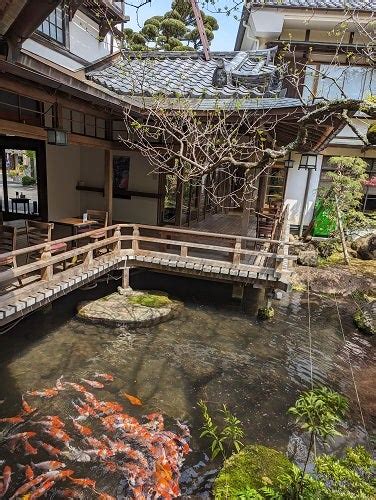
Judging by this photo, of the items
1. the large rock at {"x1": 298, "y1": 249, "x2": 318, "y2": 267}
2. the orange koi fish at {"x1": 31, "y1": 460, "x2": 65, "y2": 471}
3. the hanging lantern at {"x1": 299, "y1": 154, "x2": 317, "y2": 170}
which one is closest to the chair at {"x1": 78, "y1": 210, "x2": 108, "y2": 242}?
the orange koi fish at {"x1": 31, "y1": 460, "x2": 65, "y2": 471}

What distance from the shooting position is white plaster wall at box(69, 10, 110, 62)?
37.6 feet

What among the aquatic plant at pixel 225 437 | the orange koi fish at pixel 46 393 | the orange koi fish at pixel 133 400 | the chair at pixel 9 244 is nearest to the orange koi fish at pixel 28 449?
the orange koi fish at pixel 46 393

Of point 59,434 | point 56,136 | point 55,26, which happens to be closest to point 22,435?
point 59,434

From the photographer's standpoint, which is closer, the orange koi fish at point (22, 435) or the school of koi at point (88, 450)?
the school of koi at point (88, 450)

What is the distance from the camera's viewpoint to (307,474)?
3.76 m

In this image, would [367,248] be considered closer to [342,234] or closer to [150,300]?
[342,234]

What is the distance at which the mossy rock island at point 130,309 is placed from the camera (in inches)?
324

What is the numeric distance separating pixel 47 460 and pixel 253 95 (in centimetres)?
990

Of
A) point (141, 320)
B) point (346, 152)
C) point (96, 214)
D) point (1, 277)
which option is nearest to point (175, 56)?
point (96, 214)

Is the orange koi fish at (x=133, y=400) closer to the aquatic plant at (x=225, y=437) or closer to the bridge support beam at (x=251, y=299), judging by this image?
the aquatic plant at (x=225, y=437)

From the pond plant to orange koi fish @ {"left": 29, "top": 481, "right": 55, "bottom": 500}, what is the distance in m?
2.06

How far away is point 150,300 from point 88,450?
15.1ft

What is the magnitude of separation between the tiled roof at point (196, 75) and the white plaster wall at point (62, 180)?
8.27ft

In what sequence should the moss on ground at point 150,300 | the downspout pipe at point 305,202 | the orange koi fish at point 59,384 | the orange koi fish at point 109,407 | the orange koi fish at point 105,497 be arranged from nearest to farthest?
1. the orange koi fish at point 105,497
2. the orange koi fish at point 109,407
3. the orange koi fish at point 59,384
4. the moss on ground at point 150,300
5. the downspout pipe at point 305,202
